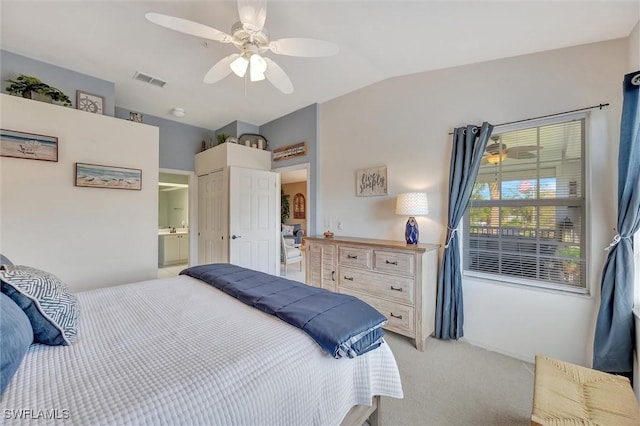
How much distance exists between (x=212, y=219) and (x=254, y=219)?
2.44 feet

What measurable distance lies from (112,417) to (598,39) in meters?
3.44

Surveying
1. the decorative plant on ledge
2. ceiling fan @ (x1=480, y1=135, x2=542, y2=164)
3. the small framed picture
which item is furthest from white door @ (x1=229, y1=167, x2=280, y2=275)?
ceiling fan @ (x1=480, y1=135, x2=542, y2=164)

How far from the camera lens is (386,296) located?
2494 mm

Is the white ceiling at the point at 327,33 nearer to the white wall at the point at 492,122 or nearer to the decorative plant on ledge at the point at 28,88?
the white wall at the point at 492,122

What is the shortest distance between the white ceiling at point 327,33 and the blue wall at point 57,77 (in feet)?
0.29

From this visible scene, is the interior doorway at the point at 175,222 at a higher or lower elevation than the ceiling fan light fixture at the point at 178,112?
lower

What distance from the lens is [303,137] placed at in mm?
3908

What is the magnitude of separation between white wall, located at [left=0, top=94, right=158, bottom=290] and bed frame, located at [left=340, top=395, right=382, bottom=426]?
292 cm

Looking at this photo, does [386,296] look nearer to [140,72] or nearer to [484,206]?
[484,206]

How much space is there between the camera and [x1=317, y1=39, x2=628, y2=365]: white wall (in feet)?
6.26

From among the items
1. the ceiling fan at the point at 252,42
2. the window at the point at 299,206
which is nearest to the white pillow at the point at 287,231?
the window at the point at 299,206

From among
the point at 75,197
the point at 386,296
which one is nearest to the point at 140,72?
the point at 75,197

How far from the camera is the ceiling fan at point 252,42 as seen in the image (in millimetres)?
1572

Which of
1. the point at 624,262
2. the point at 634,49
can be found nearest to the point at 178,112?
the point at 634,49
